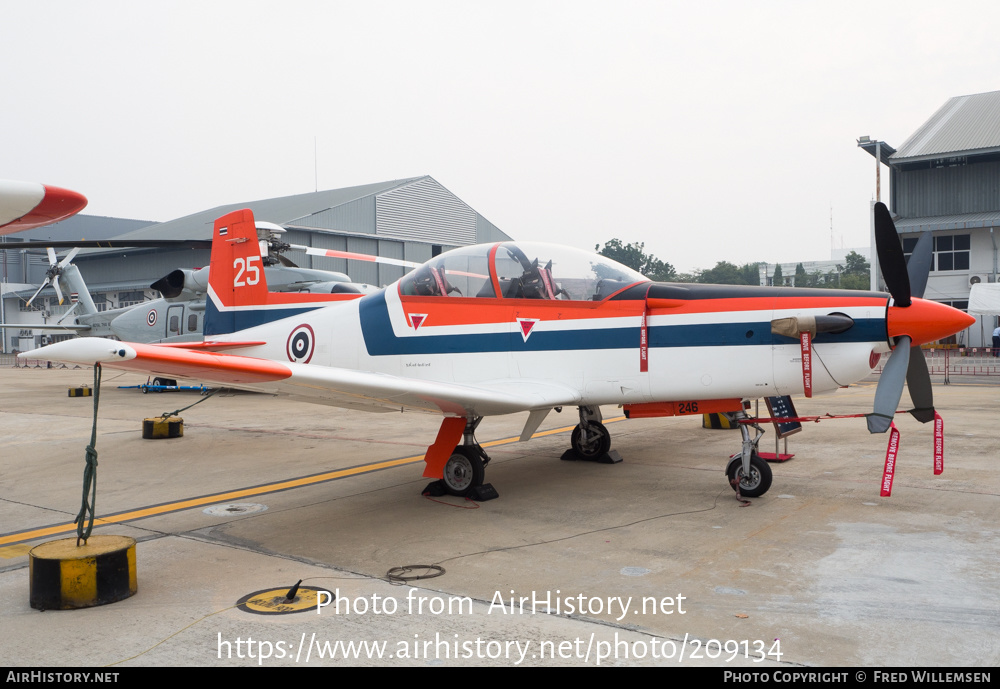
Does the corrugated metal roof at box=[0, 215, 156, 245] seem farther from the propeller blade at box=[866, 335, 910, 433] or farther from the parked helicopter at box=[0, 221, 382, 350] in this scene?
the propeller blade at box=[866, 335, 910, 433]

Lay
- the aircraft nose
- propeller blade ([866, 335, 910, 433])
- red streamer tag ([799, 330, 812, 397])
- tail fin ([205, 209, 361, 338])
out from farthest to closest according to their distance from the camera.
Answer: tail fin ([205, 209, 361, 338]), red streamer tag ([799, 330, 812, 397]), the aircraft nose, propeller blade ([866, 335, 910, 433])

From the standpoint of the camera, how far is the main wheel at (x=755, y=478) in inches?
250

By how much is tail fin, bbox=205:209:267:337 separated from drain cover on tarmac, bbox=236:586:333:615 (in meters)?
5.74

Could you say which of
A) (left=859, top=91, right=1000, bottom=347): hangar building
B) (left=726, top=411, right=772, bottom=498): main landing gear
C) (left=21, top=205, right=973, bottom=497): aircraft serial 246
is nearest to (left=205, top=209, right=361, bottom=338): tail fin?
(left=21, top=205, right=973, bottom=497): aircraft serial 246

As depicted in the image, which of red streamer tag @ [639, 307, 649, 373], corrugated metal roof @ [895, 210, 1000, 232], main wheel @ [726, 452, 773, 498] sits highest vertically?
corrugated metal roof @ [895, 210, 1000, 232]

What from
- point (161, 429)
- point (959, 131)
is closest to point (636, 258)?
point (959, 131)

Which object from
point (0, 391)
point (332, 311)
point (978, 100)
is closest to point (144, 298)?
point (0, 391)

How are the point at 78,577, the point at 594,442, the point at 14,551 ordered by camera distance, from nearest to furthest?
1. the point at 78,577
2. the point at 14,551
3. the point at 594,442

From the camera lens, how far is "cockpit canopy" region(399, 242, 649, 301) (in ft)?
21.9

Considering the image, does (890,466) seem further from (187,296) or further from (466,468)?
(187,296)

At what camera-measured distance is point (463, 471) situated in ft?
22.0

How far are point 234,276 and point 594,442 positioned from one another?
5.28m

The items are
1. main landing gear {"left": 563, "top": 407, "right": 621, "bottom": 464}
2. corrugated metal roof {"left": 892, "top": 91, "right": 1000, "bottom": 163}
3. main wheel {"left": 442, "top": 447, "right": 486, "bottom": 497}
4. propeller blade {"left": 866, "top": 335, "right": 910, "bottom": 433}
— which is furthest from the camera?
corrugated metal roof {"left": 892, "top": 91, "right": 1000, "bottom": 163}
